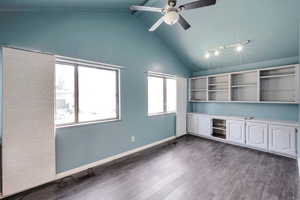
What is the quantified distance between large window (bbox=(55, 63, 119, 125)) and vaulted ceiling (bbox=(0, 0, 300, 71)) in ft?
3.49

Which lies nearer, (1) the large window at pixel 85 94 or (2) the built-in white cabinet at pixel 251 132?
(1) the large window at pixel 85 94

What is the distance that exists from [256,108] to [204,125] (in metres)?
1.54

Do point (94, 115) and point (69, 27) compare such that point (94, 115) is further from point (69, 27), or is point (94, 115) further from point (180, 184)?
point (180, 184)

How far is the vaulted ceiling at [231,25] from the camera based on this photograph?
2.48m

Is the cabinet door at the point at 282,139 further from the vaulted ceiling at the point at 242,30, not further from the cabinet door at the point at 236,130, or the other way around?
the vaulted ceiling at the point at 242,30

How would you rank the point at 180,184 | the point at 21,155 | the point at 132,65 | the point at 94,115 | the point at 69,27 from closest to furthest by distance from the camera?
the point at 21,155, the point at 180,184, the point at 69,27, the point at 94,115, the point at 132,65

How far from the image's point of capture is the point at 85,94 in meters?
2.85

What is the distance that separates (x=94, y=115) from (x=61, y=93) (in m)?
0.76

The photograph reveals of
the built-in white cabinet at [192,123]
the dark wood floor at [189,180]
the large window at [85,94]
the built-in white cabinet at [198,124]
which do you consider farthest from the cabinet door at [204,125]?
the large window at [85,94]

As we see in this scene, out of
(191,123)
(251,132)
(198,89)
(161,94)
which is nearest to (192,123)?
(191,123)

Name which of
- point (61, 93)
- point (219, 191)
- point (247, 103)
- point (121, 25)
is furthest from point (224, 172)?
point (121, 25)

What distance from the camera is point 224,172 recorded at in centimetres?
261

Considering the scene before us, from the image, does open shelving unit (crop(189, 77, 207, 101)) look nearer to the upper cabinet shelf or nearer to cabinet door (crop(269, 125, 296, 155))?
the upper cabinet shelf

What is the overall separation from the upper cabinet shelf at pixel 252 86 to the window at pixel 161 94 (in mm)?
942
